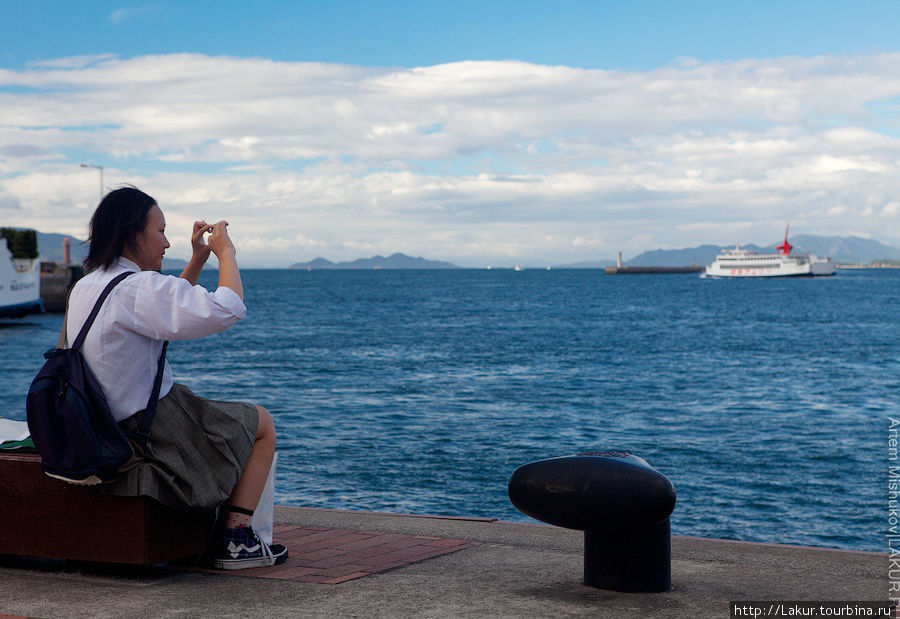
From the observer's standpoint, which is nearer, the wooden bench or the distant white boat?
the wooden bench

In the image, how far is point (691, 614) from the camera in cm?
339

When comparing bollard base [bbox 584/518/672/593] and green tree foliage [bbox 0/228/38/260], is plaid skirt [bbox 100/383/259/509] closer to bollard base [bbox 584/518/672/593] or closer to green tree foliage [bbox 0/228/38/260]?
bollard base [bbox 584/518/672/593]

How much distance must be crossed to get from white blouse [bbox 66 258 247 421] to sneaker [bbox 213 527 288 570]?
0.75 meters

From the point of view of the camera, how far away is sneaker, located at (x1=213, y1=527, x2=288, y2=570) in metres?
4.05

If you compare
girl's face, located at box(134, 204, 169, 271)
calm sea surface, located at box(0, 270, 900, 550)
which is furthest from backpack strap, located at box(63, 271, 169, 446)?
calm sea surface, located at box(0, 270, 900, 550)

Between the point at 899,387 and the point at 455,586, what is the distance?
86.9 feet

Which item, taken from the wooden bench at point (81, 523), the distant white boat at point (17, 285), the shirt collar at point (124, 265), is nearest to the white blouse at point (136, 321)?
the shirt collar at point (124, 265)

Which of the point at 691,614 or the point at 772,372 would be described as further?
the point at 772,372

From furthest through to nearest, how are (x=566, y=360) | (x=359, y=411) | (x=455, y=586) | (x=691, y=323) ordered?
1. (x=691, y=323)
2. (x=566, y=360)
3. (x=359, y=411)
4. (x=455, y=586)

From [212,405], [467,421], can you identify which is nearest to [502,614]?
[212,405]

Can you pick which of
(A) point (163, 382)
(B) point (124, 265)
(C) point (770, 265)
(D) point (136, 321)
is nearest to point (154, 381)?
(A) point (163, 382)

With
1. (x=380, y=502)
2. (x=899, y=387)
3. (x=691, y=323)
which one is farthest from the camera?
(x=691, y=323)

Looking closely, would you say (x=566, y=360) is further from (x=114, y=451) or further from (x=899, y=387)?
(x=114, y=451)

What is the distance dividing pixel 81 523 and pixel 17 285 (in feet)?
179
